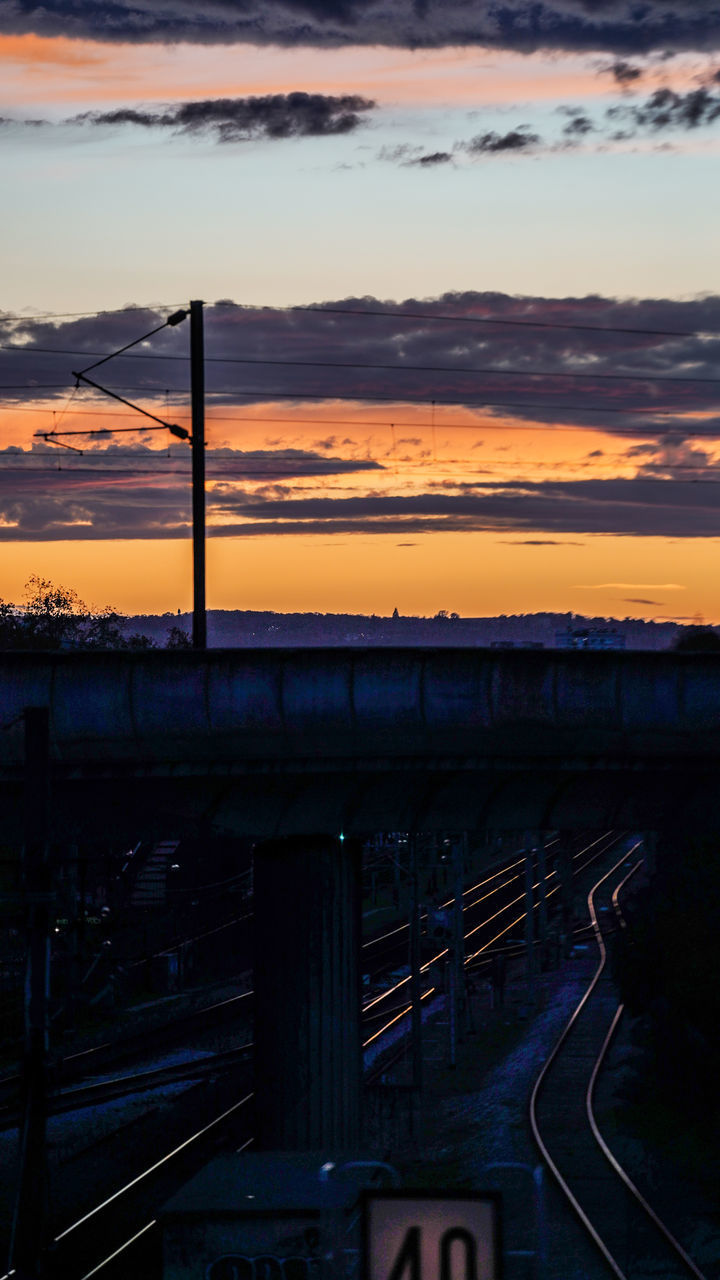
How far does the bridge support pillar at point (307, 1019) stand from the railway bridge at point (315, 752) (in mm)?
35

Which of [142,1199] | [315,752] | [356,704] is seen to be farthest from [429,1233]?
[142,1199]

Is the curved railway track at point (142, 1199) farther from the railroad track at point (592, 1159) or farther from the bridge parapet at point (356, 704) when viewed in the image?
the bridge parapet at point (356, 704)

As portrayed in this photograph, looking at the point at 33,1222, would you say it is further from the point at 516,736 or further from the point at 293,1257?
the point at 516,736

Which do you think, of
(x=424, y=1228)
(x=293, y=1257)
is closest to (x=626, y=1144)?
(x=293, y=1257)

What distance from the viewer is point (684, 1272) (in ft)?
75.6

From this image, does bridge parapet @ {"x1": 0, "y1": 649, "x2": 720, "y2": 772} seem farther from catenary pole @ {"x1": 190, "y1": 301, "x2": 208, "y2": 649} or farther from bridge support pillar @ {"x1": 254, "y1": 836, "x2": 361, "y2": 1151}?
catenary pole @ {"x1": 190, "y1": 301, "x2": 208, "y2": 649}

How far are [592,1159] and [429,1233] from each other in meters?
23.7

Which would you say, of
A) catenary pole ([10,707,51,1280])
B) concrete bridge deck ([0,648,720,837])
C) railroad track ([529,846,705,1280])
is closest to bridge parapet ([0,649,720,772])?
concrete bridge deck ([0,648,720,837])

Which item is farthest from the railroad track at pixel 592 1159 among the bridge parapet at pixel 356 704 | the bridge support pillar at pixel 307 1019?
the bridge parapet at pixel 356 704

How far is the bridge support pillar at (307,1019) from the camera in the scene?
1161 inches

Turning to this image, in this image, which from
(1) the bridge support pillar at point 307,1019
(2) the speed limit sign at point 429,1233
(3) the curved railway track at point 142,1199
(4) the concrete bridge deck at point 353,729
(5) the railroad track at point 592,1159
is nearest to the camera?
(2) the speed limit sign at point 429,1233

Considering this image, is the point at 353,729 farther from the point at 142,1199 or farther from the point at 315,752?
the point at 142,1199

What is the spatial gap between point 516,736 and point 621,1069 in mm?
17030

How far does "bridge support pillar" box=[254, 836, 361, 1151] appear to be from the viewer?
29.5 metres
